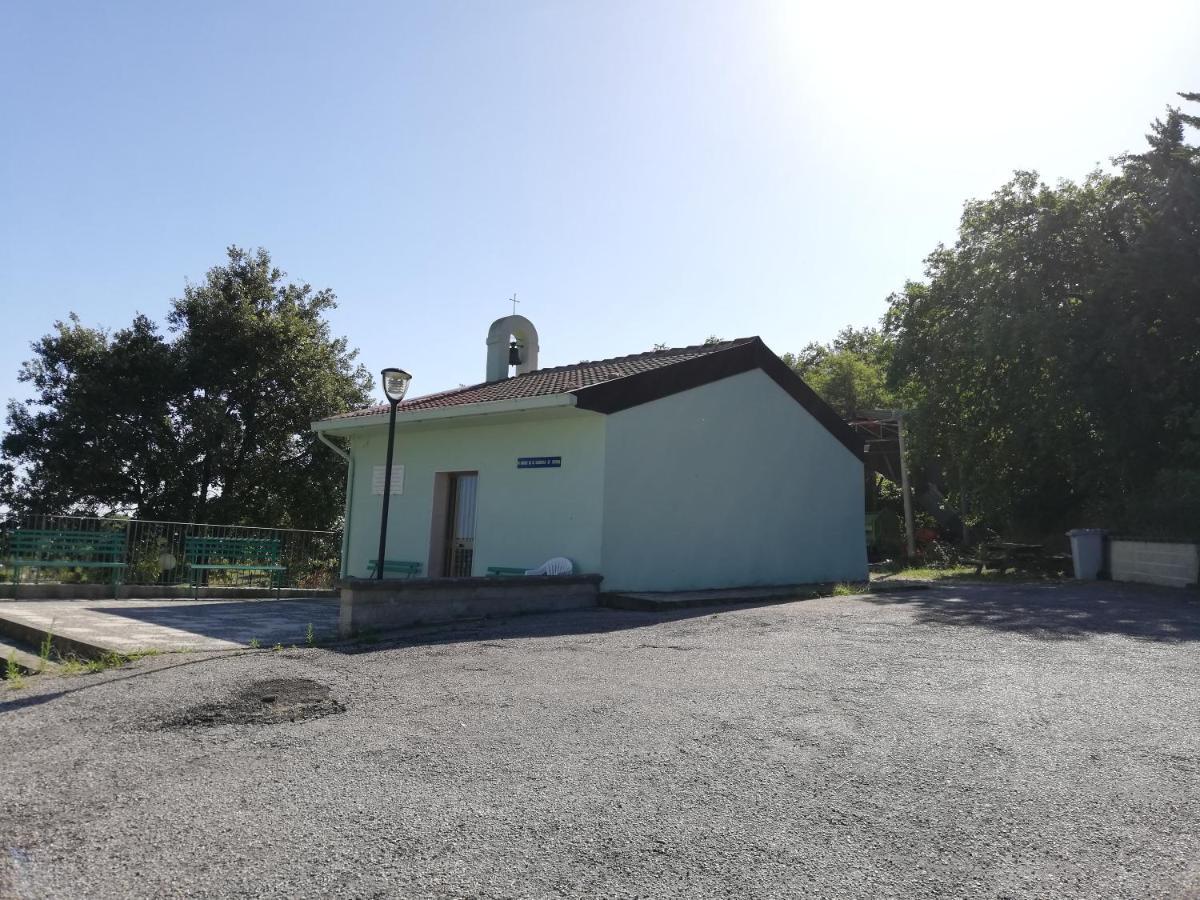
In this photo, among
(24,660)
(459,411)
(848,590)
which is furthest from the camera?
(848,590)

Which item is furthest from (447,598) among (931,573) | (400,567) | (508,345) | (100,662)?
(931,573)

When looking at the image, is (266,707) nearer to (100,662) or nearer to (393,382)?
(100,662)

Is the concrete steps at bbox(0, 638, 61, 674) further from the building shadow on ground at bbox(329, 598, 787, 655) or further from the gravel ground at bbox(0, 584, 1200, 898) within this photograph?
the building shadow on ground at bbox(329, 598, 787, 655)

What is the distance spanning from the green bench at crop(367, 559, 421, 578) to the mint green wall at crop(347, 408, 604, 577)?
0.43 feet

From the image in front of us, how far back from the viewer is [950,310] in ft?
77.2

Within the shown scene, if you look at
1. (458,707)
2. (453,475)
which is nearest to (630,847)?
(458,707)

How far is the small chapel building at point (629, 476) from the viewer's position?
470 inches

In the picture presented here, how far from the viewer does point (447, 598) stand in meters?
9.19

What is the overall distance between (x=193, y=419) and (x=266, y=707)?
19.7m

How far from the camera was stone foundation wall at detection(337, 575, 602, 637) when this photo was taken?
833 cm

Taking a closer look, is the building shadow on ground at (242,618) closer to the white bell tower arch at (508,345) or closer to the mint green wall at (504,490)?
the mint green wall at (504,490)

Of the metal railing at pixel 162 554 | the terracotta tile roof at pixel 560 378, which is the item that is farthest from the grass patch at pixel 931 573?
the metal railing at pixel 162 554

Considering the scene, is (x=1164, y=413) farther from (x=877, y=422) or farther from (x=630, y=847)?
(x=630, y=847)

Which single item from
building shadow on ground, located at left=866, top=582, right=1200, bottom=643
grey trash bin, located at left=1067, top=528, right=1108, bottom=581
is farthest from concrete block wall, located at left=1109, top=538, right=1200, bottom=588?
building shadow on ground, located at left=866, top=582, right=1200, bottom=643
